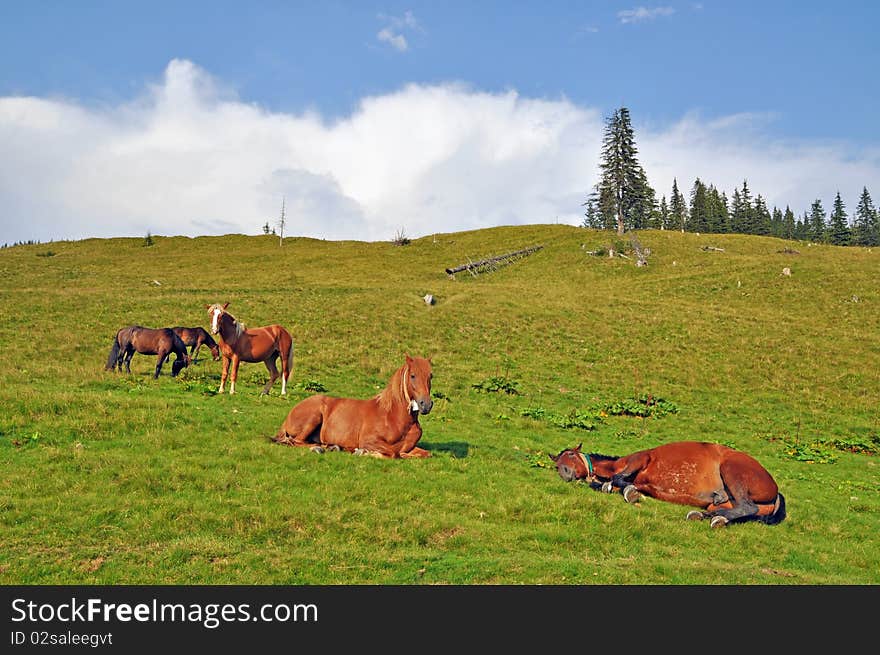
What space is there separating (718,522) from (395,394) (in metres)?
6.43

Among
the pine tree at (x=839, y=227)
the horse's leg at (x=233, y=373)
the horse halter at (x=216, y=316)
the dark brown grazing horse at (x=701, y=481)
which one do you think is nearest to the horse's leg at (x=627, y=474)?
the dark brown grazing horse at (x=701, y=481)

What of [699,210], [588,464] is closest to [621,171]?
[699,210]

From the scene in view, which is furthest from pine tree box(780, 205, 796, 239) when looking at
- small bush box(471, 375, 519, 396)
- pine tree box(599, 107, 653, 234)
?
small bush box(471, 375, 519, 396)

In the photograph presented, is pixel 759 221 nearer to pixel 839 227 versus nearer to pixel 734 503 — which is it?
pixel 839 227

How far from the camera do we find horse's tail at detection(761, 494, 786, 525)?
35.2 ft

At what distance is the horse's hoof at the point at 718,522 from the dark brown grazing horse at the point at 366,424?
5610mm

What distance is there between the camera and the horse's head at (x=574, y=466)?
12409mm

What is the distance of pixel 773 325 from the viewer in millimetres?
38875

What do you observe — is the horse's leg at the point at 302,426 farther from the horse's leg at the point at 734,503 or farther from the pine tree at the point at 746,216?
the pine tree at the point at 746,216

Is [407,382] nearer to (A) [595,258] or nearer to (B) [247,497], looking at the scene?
(B) [247,497]

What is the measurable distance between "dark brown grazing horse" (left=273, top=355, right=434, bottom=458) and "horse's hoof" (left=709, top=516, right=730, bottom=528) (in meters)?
5.61
